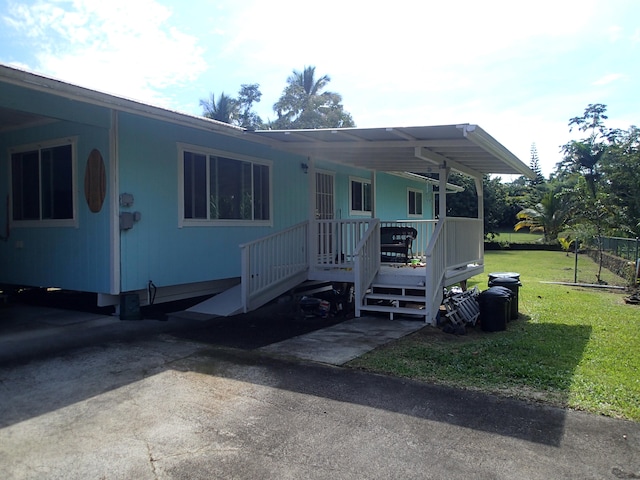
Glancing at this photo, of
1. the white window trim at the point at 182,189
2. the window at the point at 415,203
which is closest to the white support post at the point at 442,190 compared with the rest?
the white window trim at the point at 182,189

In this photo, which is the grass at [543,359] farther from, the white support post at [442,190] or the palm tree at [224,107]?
the palm tree at [224,107]

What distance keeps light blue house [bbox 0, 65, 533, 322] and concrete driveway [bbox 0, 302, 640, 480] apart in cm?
282

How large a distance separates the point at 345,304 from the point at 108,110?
4945 millimetres

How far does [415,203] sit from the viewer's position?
18.2 metres

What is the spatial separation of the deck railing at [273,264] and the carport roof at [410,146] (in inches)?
61.8

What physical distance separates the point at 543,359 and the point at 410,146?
12.4ft

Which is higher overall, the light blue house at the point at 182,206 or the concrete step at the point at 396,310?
the light blue house at the point at 182,206

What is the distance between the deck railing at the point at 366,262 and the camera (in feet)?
27.2

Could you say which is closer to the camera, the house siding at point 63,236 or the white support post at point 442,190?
the house siding at point 63,236

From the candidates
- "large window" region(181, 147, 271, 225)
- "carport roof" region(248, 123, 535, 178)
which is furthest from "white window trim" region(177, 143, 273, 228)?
"carport roof" region(248, 123, 535, 178)

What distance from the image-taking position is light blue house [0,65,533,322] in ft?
24.3

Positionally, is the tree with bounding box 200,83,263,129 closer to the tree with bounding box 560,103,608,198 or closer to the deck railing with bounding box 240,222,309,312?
the tree with bounding box 560,103,608,198

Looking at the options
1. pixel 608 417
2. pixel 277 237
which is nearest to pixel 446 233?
pixel 277 237

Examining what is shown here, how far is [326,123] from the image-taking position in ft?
126
